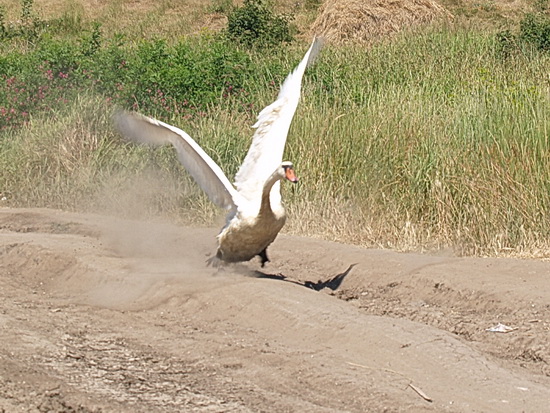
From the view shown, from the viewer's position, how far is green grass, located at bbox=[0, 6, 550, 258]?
29.3ft

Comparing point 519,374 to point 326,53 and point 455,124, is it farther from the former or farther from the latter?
point 326,53

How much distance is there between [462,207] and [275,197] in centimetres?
265

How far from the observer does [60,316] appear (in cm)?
648

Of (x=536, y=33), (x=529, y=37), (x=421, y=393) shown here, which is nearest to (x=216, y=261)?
(x=421, y=393)

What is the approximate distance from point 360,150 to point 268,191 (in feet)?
11.8

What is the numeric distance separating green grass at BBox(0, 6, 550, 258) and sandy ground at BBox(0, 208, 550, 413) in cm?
110

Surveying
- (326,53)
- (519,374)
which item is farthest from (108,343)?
(326,53)

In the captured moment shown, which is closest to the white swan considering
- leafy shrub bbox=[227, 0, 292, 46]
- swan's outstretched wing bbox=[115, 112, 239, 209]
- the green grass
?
swan's outstretched wing bbox=[115, 112, 239, 209]

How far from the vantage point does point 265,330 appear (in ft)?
20.0

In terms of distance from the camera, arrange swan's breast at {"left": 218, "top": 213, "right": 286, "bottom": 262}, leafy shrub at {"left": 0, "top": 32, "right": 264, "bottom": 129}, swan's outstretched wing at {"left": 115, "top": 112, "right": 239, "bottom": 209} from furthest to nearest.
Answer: leafy shrub at {"left": 0, "top": 32, "right": 264, "bottom": 129}
swan's outstretched wing at {"left": 115, "top": 112, "right": 239, "bottom": 209}
swan's breast at {"left": 218, "top": 213, "right": 286, "bottom": 262}

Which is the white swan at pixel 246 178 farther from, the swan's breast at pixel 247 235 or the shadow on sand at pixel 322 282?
the shadow on sand at pixel 322 282

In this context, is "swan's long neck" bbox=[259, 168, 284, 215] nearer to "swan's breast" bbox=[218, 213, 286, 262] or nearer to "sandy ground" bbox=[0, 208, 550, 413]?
"swan's breast" bbox=[218, 213, 286, 262]

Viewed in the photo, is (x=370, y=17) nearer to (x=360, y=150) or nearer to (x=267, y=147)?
(x=360, y=150)

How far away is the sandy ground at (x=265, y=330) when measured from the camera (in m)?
4.72
